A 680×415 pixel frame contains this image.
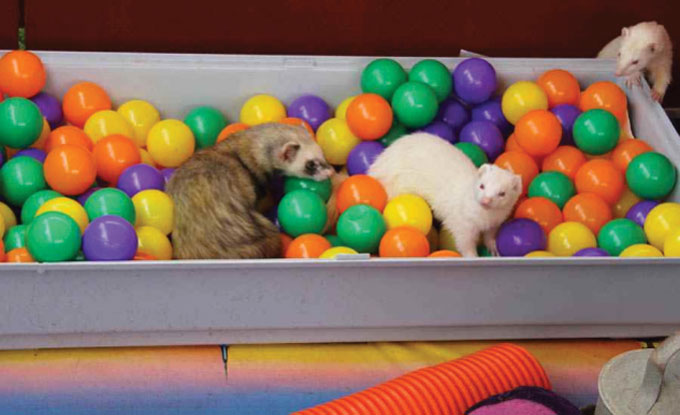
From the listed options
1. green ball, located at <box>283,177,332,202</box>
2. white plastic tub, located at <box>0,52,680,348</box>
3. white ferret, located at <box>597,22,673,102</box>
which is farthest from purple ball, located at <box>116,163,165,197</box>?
white ferret, located at <box>597,22,673,102</box>

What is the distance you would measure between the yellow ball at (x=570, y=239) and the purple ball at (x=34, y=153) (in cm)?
132

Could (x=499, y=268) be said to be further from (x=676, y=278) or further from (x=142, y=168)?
(x=142, y=168)

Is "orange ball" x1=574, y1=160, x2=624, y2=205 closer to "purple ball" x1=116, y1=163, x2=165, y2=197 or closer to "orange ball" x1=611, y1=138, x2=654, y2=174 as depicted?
"orange ball" x1=611, y1=138, x2=654, y2=174

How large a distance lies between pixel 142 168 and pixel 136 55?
1.52ft

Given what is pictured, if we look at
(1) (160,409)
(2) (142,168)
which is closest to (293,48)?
(2) (142,168)

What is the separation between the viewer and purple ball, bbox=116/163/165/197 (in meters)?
2.29

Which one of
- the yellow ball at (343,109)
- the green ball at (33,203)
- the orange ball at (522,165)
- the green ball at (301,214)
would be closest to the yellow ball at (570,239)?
the orange ball at (522,165)

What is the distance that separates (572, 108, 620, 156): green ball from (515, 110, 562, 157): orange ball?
2.3 inches

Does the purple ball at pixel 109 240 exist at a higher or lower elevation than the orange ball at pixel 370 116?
lower

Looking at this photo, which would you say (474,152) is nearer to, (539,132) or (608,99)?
(539,132)

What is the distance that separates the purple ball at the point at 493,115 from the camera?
2.65 meters

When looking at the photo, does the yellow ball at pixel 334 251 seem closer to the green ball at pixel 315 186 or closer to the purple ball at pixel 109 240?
the green ball at pixel 315 186

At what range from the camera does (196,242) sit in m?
2.11

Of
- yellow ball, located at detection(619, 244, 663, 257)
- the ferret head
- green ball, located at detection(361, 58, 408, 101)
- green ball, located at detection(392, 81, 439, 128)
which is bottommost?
yellow ball, located at detection(619, 244, 663, 257)
